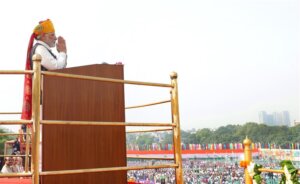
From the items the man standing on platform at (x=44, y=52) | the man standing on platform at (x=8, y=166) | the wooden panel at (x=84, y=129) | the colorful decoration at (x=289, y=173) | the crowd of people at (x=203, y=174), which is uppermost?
the man standing on platform at (x=44, y=52)

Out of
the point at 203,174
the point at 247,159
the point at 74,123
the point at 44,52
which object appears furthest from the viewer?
the point at 203,174

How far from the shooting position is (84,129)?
2.69m

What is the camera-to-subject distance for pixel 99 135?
2752mm

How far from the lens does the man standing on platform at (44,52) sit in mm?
3109

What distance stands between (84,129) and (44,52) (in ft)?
3.22

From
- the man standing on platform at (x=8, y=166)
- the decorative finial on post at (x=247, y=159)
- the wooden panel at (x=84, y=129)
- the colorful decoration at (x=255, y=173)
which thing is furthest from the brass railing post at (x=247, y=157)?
the man standing on platform at (x=8, y=166)

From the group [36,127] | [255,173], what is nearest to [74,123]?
[36,127]

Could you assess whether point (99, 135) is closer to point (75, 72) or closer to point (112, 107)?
point (112, 107)

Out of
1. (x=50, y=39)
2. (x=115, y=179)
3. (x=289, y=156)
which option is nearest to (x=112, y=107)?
(x=115, y=179)

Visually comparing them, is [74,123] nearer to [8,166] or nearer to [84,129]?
[84,129]

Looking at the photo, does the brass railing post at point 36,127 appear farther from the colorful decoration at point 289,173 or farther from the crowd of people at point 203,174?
the crowd of people at point 203,174

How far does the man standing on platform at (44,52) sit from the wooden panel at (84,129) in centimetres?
51

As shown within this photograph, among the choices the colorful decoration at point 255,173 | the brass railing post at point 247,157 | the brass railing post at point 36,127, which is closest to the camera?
the brass railing post at point 36,127

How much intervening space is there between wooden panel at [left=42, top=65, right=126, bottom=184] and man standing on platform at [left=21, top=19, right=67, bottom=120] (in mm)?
512
